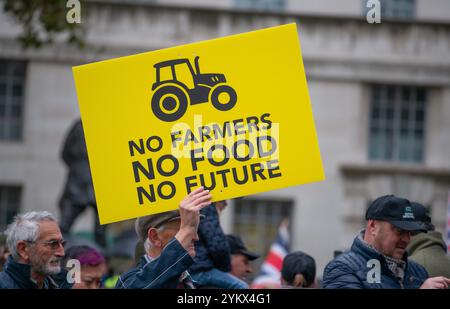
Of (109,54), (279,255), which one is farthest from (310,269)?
(109,54)

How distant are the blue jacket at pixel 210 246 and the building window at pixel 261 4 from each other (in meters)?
21.2

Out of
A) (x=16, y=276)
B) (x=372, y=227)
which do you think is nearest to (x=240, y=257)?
(x=372, y=227)

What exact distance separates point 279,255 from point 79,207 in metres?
2.65

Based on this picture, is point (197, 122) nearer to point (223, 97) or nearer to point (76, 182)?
point (223, 97)

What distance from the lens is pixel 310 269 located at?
334 inches

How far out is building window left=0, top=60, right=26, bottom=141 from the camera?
2900 cm

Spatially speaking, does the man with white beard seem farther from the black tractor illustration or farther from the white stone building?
the white stone building

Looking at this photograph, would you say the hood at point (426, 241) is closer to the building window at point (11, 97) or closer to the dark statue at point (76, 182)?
the dark statue at point (76, 182)

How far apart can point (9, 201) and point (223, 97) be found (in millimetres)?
22494

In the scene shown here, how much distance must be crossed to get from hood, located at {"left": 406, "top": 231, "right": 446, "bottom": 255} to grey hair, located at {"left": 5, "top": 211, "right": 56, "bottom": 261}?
90.5 inches

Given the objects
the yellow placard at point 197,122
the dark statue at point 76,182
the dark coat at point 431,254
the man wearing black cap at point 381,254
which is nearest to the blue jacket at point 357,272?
the man wearing black cap at point 381,254

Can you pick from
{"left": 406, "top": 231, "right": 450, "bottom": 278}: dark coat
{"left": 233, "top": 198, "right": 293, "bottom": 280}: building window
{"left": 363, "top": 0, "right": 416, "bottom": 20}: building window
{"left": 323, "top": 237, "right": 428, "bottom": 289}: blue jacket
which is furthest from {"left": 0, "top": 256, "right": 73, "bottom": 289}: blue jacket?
{"left": 363, "top": 0, "right": 416, "bottom": 20}: building window

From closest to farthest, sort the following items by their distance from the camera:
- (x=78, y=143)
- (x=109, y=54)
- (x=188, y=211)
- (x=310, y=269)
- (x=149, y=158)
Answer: (x=188, y=211)
(x=149, y=158)
(x=310, y=269)
(x=78, y=143)
(x=109, y=54)

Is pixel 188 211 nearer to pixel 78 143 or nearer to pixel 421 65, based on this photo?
pixel 78 143
